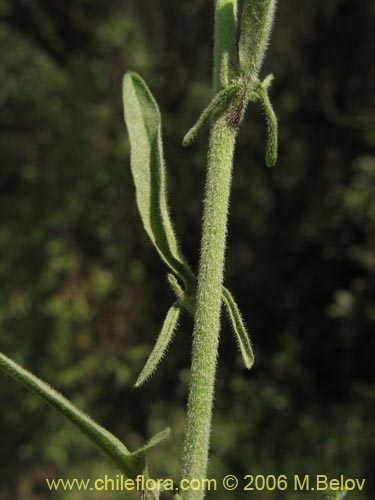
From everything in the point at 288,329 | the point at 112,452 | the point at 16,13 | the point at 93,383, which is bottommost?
the point at 93,383

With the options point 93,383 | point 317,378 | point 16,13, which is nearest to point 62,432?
point 93,383

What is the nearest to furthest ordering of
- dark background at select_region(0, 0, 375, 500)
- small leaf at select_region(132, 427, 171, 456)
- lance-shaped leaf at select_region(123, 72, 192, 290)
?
1. small leaf at select_region(132, 427, 171, 456)
2. lance-shaped leaf at select_region(123, 72, 192, 290)
3. dark background at select_region(0, 0, 375, 500)

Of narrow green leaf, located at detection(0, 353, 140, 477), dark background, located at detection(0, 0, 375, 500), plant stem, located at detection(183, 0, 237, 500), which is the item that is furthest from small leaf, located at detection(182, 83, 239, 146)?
dark background, located at detection(0, 0, 375, 500)

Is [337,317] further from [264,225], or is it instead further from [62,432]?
[62,432]

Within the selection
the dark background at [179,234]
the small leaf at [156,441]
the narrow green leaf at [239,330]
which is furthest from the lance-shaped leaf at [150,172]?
the dark background at [179,234]

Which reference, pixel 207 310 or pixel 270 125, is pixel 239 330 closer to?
pixel 207 310

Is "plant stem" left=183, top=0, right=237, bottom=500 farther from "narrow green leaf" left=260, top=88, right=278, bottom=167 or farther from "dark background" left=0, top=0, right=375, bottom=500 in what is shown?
"dark background" left=0, top=0, right=375, bottom=500
